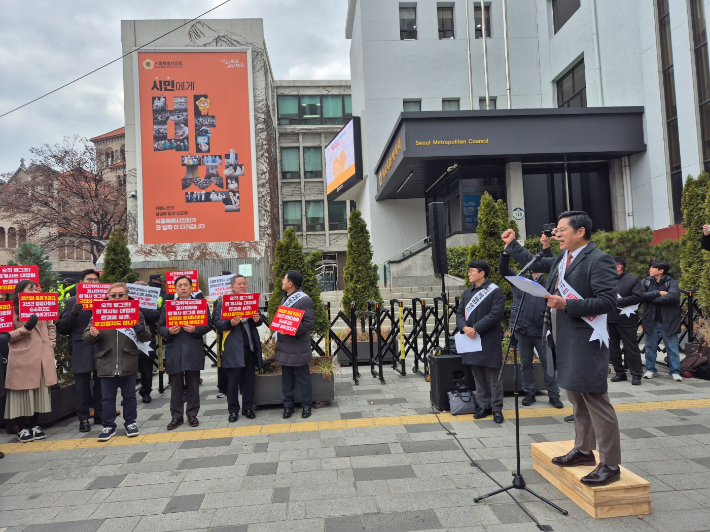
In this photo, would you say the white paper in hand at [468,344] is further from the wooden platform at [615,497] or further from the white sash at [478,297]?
Answer: the wooden platform at [615,497]

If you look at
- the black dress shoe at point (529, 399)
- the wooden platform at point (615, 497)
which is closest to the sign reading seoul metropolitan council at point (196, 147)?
the black dress shoe at point (529, 399)

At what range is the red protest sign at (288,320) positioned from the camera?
6.11 metres

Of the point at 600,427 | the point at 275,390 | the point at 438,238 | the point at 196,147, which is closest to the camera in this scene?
the point at 600,427

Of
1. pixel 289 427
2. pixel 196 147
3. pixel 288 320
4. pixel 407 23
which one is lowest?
pixel 289 427

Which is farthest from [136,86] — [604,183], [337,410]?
[337,410]

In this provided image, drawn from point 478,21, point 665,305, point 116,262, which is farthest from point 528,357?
point 478,21

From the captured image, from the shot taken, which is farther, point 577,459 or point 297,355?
point 297,355

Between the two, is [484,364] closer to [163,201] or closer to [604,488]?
[604,488]

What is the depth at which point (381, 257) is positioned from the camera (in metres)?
24.2

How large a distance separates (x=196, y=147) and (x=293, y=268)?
24.3 meters

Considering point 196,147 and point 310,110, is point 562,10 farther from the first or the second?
point 310,110

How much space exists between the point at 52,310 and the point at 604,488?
6.32 m

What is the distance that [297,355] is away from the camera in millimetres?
6230

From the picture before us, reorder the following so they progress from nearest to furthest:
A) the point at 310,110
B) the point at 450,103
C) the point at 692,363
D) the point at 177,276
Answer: the point at 177,276 → the point at 692,363 → the point at 450,103 → the point at 310,110
